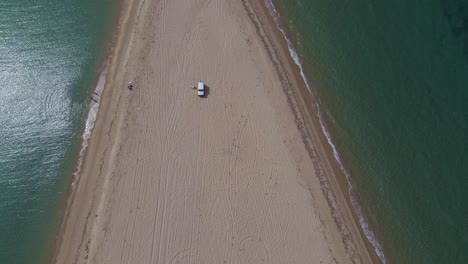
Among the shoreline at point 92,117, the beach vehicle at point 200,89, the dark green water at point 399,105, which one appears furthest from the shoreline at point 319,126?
the shoreline at point 92,117

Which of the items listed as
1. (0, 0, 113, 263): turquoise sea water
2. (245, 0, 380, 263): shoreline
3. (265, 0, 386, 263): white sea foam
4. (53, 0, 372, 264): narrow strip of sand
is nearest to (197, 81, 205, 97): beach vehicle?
(53, 0, 372, 264): narrow strip of sand

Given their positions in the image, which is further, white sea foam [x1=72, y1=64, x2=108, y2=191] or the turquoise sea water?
white sea foam [x1=72, y1=64, x2=108, y2=191]

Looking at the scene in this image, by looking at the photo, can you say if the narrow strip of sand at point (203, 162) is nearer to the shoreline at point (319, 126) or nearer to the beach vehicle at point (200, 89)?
the shoreline at point (319, 126)

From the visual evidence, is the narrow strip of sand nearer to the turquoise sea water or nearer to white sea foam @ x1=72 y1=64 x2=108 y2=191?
white sea foam @ x1=72 y1=64 x2=108 y2=191

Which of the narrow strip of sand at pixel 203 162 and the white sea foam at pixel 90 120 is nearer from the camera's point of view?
the narrow strip of sand at pixel 203 162

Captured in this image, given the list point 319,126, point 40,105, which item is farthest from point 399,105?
point 40,105

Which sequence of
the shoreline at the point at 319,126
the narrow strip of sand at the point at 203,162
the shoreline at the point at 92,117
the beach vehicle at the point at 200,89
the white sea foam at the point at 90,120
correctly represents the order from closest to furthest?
1. the narrow strip of sand at the point at 203,162
2. the shoreline at the point at 92,117
3. the white sea foam at the point at 90,120
4. the shoreline at the point at 319,126
5. the beach vehicle at the point at 200,89

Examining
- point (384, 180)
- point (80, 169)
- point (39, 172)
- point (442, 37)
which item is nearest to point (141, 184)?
point (80, 169)
